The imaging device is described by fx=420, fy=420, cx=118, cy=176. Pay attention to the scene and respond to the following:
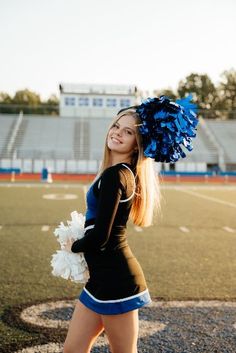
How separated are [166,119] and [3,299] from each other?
263cm

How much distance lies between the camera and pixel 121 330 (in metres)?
1.99

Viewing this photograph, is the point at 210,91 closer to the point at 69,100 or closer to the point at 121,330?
the point at 69,100

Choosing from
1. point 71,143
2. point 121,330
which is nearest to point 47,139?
point 71,143

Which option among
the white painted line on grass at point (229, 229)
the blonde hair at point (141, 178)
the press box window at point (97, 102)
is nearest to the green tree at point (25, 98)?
the press box window at point (97, 102)

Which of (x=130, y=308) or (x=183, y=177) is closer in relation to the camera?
(x=130, y=308)

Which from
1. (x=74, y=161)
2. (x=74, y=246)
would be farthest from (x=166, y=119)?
(x=74, y=161)

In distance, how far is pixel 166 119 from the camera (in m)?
2.14

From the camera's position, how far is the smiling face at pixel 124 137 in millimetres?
2156

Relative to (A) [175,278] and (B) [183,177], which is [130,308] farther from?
(B) [183,177]

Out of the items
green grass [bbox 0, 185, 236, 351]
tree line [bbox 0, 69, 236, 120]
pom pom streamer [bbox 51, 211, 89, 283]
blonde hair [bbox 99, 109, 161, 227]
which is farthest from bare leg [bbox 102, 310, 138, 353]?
tree line [bbox 0, 69, 236, 120]

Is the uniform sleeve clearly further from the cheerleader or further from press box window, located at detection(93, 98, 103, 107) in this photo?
press box window, located at detection(93, 98, 103, 107)

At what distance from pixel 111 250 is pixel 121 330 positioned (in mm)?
378

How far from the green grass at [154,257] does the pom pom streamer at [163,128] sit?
5.84ft

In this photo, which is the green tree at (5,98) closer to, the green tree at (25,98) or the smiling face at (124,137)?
the green tree at (25,98)
